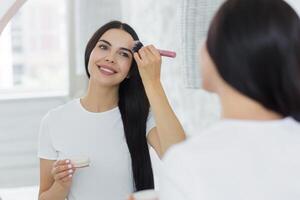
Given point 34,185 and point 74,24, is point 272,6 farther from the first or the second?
point 34,185

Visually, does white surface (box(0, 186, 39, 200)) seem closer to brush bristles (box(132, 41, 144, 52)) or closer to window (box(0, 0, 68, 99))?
window (box(0, 0, 68, 99))

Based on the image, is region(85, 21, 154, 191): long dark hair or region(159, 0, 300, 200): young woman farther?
region(85, 21, 154, 191): long dark hair

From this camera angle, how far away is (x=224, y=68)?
618 millimetres

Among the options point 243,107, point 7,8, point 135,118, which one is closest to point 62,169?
point 135,118

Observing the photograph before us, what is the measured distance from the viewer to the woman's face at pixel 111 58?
45.4 inches

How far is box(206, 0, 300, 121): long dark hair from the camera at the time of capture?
601mm

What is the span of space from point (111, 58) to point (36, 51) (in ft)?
7.03

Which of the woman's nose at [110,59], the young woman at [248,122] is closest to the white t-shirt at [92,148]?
the woman's nose at [110,59]

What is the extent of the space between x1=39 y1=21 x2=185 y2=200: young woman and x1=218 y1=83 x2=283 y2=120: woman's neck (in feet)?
1.61

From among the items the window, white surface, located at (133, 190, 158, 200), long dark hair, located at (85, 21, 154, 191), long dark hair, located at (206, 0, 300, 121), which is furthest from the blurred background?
long dark hair, located at (206, 0, 300, 121)

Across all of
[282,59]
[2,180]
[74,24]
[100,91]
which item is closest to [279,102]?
[282,59]

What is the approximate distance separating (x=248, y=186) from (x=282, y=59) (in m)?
0.16

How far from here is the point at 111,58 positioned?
1161mm

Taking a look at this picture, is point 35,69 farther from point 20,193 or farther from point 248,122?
point 248,122
